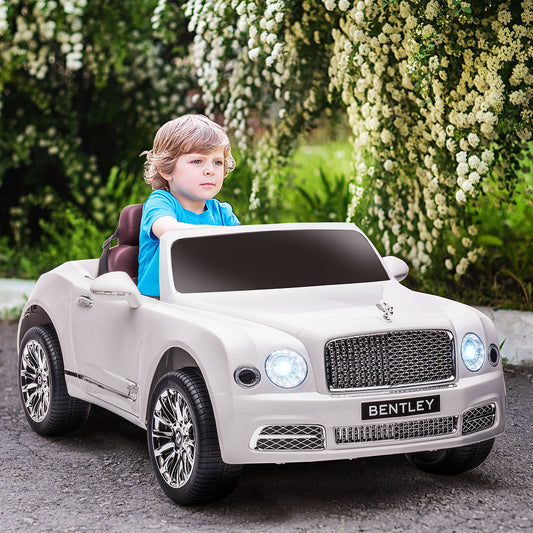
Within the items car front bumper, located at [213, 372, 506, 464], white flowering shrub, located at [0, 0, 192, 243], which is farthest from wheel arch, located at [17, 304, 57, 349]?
white flowering shrub, located at [0, 0, 192, 243]

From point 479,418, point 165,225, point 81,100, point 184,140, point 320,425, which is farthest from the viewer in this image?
point 81,100

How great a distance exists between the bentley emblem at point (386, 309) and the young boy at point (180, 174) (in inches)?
52.6

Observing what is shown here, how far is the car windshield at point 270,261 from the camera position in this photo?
211 inches

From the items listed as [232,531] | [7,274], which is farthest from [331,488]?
[7,274]

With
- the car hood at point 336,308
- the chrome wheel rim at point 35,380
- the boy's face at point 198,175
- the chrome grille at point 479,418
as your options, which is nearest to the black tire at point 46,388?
the chrome wheel rim at point 35,380

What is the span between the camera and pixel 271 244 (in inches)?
218

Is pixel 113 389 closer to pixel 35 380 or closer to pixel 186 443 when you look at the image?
pixel 186 443

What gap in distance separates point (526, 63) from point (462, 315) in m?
2.48

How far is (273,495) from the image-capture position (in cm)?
511

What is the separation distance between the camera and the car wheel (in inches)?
182

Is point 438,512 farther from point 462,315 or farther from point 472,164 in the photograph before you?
point 472,164

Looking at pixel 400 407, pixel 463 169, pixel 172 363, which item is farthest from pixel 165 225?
pixel 463 169

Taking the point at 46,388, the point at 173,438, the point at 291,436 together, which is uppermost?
the point at 291,436

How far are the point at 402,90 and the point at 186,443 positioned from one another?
12.3 feet
